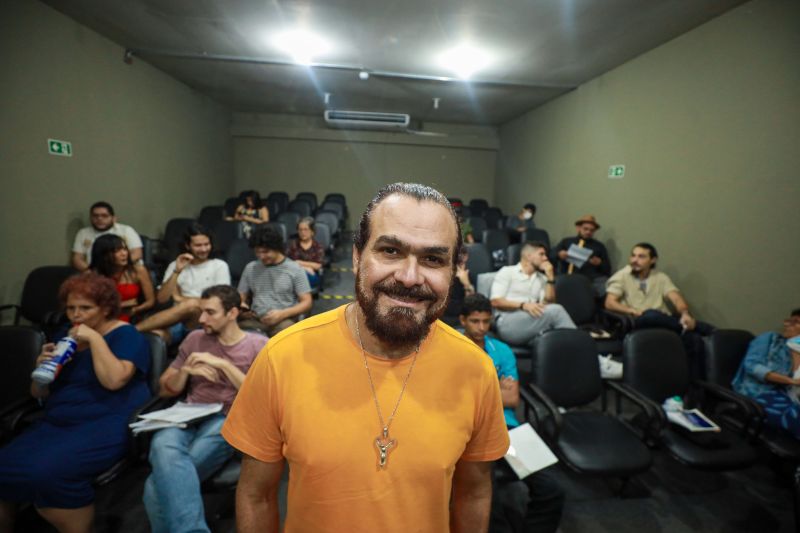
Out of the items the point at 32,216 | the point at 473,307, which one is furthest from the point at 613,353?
the point at 32,216

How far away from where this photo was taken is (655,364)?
2.36 meters

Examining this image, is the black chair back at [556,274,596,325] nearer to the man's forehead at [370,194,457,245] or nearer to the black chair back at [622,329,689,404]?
the black chair back at [622,329,689,404]

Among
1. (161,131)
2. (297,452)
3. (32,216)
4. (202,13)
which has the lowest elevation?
(297,452)

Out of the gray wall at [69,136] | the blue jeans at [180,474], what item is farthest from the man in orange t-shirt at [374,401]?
the gray wall at [69,136]

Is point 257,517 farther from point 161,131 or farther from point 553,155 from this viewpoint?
point 553,155

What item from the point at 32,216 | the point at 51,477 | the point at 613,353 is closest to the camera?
the point at 51,477

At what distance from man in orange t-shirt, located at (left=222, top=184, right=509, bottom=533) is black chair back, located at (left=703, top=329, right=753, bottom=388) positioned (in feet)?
8.59

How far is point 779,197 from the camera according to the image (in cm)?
311

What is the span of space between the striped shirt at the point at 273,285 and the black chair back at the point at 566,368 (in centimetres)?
187

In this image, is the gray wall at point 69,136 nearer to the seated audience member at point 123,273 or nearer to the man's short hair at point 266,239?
the seated audience member at point 123,273

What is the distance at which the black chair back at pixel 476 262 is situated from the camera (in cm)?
416

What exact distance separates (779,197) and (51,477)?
5.17 m

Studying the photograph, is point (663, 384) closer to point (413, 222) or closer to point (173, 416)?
point (413, 222)

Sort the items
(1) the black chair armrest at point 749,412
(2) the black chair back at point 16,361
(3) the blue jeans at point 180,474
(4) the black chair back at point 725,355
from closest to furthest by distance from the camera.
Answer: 1. (3) the blue jeans at point 180,474
2. (2) the black chair back at point 16,361
3. (1) the black chair armrest at point 749,412
4. (4) the black chair back at point 725,355
